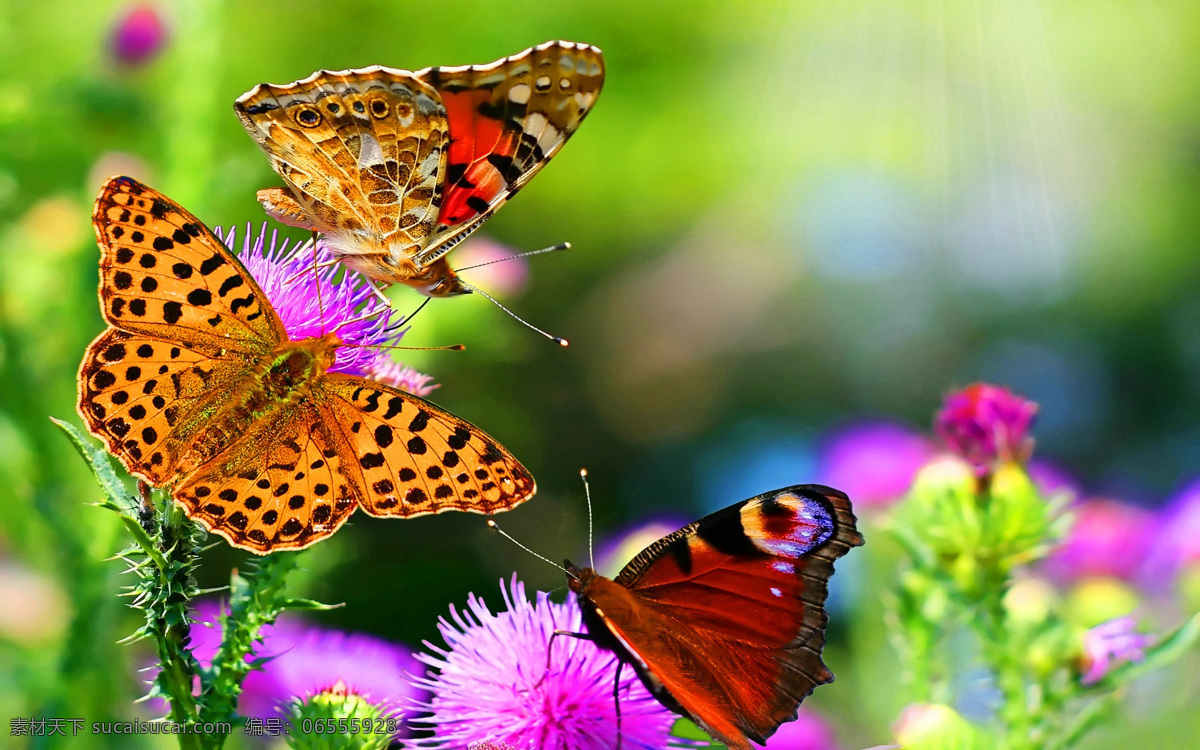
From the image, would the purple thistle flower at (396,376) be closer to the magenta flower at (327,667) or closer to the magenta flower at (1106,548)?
the magenta flower at (327,667)

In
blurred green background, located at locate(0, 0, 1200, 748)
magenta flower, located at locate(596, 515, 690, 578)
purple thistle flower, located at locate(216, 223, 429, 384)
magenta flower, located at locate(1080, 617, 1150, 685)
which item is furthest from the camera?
blurred green background, located at locate(0, 0, 1200, 748)

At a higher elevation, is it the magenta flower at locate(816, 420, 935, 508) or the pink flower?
the pink flower

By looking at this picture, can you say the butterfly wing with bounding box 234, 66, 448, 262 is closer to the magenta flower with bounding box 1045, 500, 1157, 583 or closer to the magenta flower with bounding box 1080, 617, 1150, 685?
the magenta flower with bounding box 1080, 617, 1150, 685

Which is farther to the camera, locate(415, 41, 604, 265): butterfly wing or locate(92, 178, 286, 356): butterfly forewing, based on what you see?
locate(415, 41, 604, 265): butterfly wing

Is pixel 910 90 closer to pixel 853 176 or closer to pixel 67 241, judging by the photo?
pixel 853 176

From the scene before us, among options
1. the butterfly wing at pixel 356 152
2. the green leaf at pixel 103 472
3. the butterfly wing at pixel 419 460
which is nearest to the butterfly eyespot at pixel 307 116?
the butterfly wing at pixel 356 152

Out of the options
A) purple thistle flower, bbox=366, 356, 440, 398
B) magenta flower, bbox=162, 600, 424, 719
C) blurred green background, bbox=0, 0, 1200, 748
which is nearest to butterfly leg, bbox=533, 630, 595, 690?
magenta flower, bbox=162, 600, 424, 719
